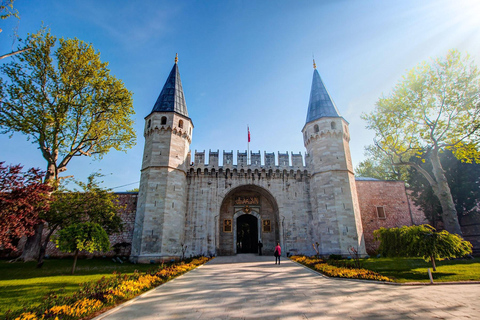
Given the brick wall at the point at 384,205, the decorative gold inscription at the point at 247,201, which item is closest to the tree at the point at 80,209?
the decorative gold inscription at the point at 247,201

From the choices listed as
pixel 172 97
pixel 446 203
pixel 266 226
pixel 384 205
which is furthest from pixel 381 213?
pixel 172 97

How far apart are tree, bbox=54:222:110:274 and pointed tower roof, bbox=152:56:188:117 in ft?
36.7

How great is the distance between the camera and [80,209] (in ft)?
46.8

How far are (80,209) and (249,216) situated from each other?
13.6 metres

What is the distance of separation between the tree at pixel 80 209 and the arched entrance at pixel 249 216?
8470 millimetres

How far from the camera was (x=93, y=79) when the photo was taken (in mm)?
16812

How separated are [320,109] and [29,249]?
23.6 metres

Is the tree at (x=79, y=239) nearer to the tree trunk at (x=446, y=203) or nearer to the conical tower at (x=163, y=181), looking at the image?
the conical tower at (x=163, y=181)

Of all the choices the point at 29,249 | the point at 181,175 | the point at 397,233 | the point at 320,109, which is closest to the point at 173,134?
the point at 181,175

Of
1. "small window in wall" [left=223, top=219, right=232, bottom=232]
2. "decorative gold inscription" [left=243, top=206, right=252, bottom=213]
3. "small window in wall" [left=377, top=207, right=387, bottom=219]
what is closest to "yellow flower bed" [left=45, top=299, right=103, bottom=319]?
"small window in wall" [left=223, top=219, right=232, bottom=232]

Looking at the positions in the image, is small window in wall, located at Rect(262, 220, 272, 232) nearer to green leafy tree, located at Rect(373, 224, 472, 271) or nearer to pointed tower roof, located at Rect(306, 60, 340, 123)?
pointed tower roof, located at Rect(306, 60, 340, 123)

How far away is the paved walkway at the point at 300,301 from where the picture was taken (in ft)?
16.7

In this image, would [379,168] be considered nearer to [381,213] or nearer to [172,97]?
[381,213]

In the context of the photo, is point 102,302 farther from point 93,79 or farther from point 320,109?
point 320,109
